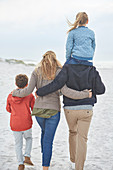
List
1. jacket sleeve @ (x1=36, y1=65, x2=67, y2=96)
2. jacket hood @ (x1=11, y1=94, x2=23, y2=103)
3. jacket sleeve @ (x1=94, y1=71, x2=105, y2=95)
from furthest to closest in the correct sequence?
1. jacket hood @ (x1=11, y1=94, x2=23, y2=103)
2. jacket sleeve @ (x1=94, y1=71, x2=105, y2=95)
3. jacket sleeve @ (x1=36, y1=65, x2=67, y2=96)

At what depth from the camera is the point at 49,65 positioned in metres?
3.14

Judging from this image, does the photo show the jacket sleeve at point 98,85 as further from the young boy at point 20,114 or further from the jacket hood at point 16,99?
the jacket hood at point 16,99

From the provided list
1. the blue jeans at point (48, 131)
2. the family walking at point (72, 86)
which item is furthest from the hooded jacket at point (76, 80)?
the blue jeans at point (48, 131)

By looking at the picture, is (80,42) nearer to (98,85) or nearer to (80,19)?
(80,19)

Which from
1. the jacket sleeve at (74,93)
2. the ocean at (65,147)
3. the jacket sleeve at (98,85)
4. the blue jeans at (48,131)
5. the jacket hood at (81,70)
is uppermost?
the jacket hood at (81,70)

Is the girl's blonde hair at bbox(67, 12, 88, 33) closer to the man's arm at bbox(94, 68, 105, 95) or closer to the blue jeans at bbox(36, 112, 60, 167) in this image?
the man's arm at bbox(94, 68, 105, 95)

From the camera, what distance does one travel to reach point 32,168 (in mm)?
3832

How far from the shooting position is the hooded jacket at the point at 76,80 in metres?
3.13

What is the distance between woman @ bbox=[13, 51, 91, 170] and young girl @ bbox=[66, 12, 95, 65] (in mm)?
229

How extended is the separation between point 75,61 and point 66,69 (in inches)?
6.8

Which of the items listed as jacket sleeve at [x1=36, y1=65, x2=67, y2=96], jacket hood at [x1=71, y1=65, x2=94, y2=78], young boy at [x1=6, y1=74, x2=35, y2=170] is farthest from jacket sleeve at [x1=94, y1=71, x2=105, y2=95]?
young boy at [x1=6, y1=74, x2=35, y2=170]

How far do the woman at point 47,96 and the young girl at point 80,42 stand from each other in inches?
9.0

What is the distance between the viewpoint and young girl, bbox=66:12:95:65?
3.20m

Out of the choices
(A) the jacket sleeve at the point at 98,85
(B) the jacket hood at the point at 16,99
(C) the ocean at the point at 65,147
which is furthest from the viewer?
(C) the ocean at the point at 65,147
